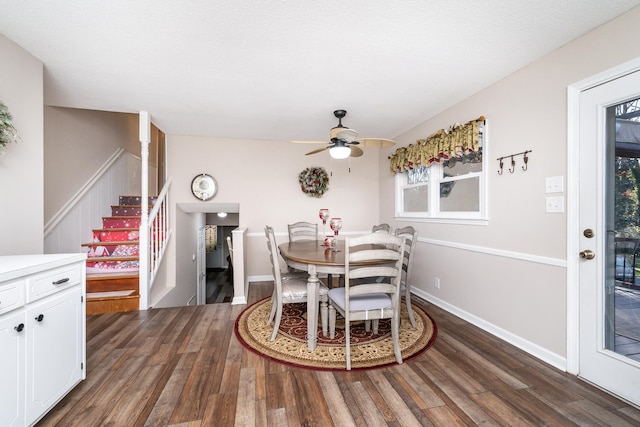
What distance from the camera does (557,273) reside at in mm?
2051

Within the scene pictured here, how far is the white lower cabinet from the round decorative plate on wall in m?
2.71

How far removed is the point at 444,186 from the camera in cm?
339

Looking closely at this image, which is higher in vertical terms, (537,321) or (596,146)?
(596,146)

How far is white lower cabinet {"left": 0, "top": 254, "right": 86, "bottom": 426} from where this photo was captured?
1.28 m

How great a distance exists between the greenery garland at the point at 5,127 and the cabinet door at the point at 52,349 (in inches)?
45.3

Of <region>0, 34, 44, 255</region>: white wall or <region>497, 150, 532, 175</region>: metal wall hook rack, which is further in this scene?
<region>497, 150, 532, 175</region>: metal wall hook rack

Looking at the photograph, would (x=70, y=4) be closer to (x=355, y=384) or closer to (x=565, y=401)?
(x=355, y=384)

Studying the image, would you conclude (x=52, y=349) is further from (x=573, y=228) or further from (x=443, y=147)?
(x=443, y=147)

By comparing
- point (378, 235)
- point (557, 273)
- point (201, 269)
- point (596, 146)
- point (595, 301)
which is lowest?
point (201, 269)

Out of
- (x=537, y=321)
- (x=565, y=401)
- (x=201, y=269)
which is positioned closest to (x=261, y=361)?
(x=565, y=401)

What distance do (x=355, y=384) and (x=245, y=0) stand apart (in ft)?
8.27

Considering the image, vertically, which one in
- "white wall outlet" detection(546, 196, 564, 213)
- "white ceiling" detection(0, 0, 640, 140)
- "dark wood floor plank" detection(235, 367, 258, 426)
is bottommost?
"dark wood floor plank" detection(235, 367, 258, 426)

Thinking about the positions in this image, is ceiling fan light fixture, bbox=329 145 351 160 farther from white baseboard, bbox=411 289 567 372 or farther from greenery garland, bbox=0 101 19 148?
greenery garland, bbox=0 101 19 148

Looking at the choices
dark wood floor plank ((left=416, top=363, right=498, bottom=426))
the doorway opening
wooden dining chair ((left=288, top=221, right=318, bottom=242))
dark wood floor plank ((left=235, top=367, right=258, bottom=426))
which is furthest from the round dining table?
the doorway opening
